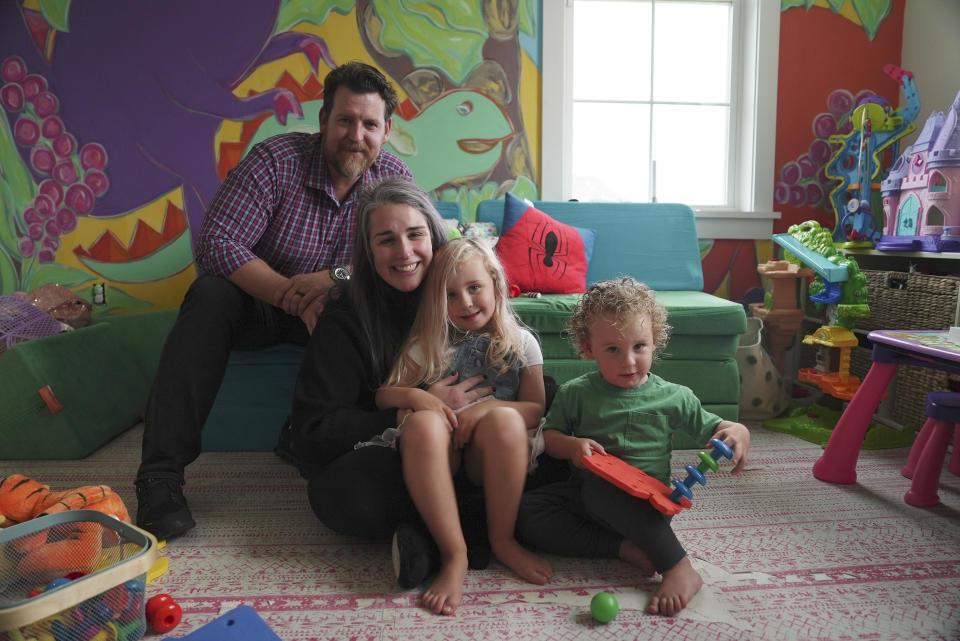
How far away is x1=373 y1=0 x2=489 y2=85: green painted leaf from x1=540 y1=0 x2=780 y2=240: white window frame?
31 centimetres

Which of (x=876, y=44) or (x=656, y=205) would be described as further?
(x=876, y=44)

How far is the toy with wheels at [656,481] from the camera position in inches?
41.8

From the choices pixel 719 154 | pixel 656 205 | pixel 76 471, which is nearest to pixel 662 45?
pixel 719 154

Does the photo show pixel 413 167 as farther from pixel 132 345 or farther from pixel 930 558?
pixel 930 558

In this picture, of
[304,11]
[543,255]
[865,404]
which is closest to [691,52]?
[543,255]

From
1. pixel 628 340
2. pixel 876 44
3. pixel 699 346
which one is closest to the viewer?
pixel 628 340

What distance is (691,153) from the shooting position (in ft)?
9.66

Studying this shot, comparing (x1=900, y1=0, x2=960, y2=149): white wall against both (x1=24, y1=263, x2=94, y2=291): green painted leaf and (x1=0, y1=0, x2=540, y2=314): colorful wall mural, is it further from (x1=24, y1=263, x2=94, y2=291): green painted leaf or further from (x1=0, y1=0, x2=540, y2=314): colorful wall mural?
(x1=24, y1=263, x2=94, y2=291): green painted leaf

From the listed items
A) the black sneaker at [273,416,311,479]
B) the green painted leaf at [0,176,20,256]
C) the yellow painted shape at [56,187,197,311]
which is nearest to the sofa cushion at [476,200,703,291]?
the black sneaker at [273,416,311,479]

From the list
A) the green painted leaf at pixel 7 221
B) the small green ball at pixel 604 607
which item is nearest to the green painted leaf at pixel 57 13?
the green painted leaf at pixel 7 221

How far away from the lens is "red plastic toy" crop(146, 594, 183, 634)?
0.99m

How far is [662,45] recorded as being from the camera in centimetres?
287

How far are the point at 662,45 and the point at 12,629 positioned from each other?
302cm

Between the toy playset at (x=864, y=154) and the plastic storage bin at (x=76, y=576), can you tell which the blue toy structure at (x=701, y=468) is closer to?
the plastic storage bin at (x=76, y=576)
